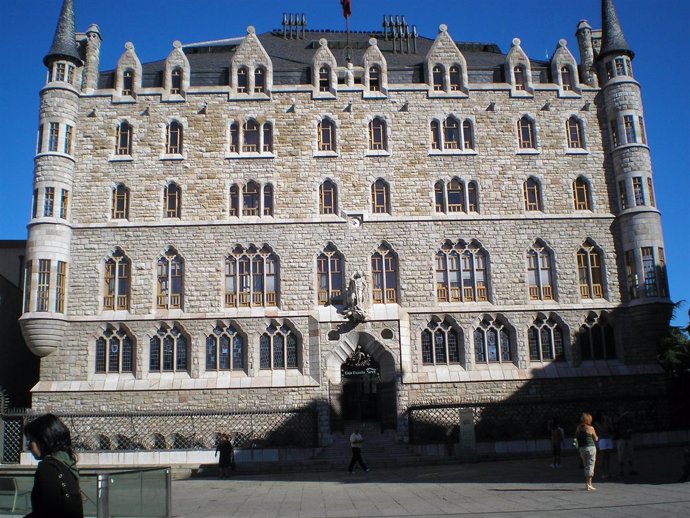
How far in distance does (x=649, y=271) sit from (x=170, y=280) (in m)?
19.4

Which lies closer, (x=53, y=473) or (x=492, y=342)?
(x=53, y=473)

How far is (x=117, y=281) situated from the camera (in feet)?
91.1

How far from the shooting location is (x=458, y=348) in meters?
27.8

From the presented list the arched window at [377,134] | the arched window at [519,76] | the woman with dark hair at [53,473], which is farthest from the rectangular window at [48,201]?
the woman with dark hair at [53,473]

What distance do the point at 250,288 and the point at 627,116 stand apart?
1754 centimetres

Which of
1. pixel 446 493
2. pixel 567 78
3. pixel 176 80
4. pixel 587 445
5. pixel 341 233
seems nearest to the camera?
pixel 587 445

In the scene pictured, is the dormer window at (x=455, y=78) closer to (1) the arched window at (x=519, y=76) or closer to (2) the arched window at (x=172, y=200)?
(1) the arched window at (x=519, y=76)

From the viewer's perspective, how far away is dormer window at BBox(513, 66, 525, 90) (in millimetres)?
30344

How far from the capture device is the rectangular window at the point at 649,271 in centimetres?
2758

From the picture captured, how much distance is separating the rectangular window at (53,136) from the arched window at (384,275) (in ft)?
45.2

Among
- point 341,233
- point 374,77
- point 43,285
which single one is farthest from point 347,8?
point 43,285

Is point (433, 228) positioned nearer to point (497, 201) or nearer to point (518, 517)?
point (497, 201)

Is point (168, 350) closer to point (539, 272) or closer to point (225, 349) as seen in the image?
point (225, 349)

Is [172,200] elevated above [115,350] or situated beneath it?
elevated above
